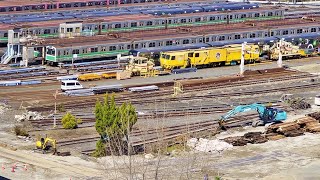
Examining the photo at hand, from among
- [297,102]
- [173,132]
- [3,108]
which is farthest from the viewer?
[297,102]

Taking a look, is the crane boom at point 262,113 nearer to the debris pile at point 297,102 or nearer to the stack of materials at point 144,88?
the debris pile at point 297,102

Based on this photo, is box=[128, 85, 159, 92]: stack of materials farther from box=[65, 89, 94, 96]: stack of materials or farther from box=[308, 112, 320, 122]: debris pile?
box=[308, 112, 320, 122]: debris pile

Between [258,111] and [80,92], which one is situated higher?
[258,111]

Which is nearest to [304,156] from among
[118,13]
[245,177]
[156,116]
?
[245,177]

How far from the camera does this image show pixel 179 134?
129 ft

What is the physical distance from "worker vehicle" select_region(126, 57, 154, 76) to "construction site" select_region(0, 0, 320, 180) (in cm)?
7

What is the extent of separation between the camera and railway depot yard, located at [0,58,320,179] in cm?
3362

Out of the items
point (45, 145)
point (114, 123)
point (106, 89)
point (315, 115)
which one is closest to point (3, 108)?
point (106, 89)

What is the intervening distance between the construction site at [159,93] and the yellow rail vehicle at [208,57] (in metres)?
0.09

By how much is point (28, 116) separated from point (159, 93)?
9660 mm

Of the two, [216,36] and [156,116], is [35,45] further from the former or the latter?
[156,116]

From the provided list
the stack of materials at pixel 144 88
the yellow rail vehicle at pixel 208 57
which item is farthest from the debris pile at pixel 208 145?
the yellow rail vehicle at pixel 208 57

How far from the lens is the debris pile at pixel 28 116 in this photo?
42.0 metres

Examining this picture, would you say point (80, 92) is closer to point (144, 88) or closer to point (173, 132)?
point (144, 88)
